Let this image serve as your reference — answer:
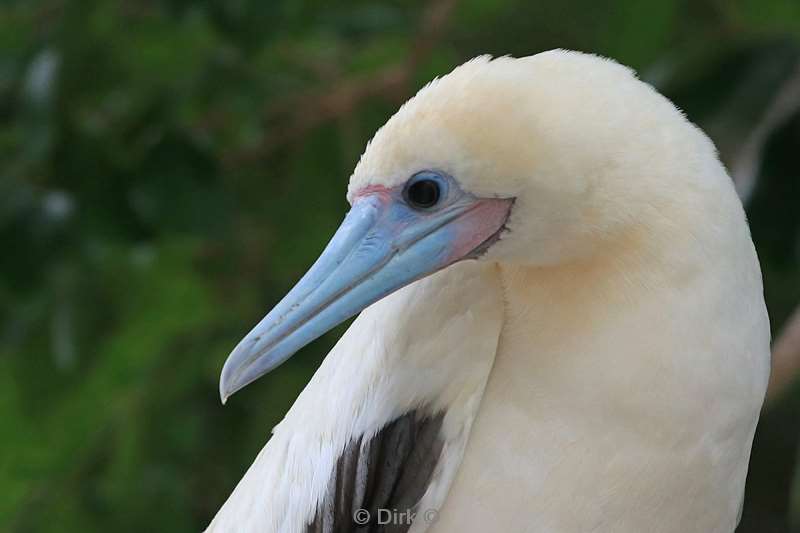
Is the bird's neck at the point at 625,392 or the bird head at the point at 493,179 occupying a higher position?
the bird head at the point at 493,179

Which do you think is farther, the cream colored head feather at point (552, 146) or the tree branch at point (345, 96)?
the tree branch at point (345, 96)

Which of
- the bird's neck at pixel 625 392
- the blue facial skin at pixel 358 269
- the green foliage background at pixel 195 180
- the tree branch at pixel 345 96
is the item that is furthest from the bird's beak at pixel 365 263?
the tree branch at pixel 345 96

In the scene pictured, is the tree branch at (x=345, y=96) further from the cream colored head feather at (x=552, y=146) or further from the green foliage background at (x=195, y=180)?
the cream colored head feather at (x=552, y=146)

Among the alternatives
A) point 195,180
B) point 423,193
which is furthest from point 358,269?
point 195,180

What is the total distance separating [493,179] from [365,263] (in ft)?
0.62

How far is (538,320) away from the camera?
5.17 ft

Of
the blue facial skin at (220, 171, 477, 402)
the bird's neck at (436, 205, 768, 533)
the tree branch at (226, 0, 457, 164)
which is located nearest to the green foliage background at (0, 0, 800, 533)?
the tree branch at (226, 0, 457, 164)

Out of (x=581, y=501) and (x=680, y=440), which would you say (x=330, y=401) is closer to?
(x=581, y=501)

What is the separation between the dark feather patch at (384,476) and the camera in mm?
1647

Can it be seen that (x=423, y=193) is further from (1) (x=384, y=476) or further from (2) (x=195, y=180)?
(2) (x=195, y=180)

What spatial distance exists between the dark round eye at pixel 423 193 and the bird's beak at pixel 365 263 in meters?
0.01

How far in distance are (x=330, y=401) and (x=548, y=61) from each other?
537mm

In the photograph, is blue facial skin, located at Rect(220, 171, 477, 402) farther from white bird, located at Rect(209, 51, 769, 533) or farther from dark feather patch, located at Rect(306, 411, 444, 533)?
dark feather patch, located at Rect(306, 411, 444, 533)

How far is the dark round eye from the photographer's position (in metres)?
1.46
